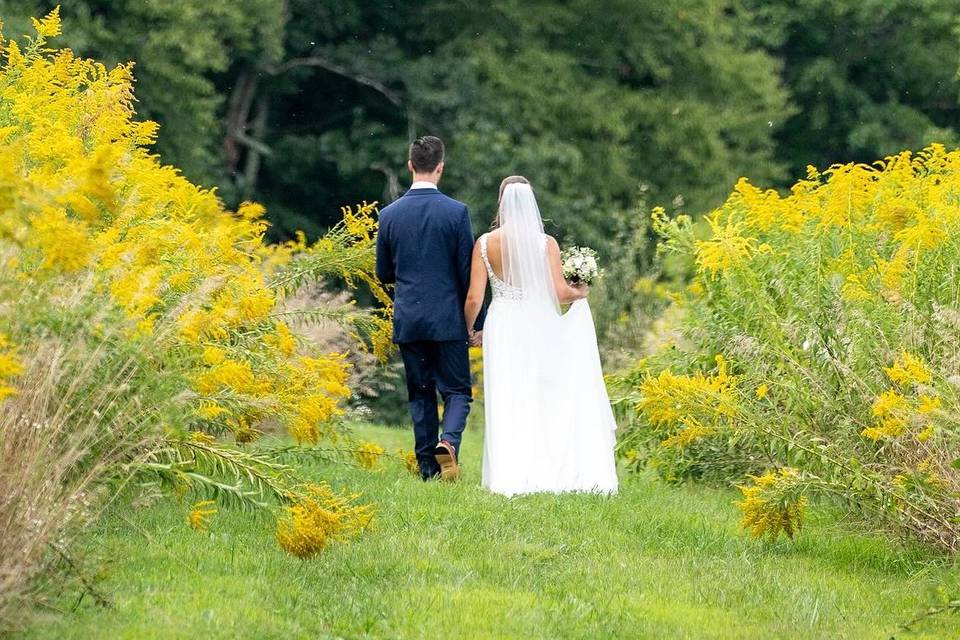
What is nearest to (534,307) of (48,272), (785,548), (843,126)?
(785,548)

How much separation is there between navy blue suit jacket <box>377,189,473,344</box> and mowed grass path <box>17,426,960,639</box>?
1468mm

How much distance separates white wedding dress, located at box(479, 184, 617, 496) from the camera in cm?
1047

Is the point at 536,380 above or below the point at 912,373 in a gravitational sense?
below

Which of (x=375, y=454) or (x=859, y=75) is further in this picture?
(x=859, y=75)

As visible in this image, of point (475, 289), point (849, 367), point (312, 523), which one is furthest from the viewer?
point (475, 289)

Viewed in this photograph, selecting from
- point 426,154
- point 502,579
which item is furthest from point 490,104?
point 502,579

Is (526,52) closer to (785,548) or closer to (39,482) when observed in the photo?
(785,548)

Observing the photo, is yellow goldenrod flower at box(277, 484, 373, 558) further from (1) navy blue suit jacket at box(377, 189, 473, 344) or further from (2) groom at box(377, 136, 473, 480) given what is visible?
(1) navy blue suit jacket at box(377, 189, 473, 344)

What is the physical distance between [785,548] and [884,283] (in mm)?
1422

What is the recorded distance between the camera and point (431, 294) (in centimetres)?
1039

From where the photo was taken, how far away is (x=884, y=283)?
841 cm

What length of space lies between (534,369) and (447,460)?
85 centimetres

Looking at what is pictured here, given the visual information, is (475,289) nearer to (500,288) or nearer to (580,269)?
(500,288)

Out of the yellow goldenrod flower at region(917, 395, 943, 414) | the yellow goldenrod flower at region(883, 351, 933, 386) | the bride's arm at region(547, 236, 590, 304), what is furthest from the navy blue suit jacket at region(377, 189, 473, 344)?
the yellow goldenrod flower at region(917, 395, 943, 414)
